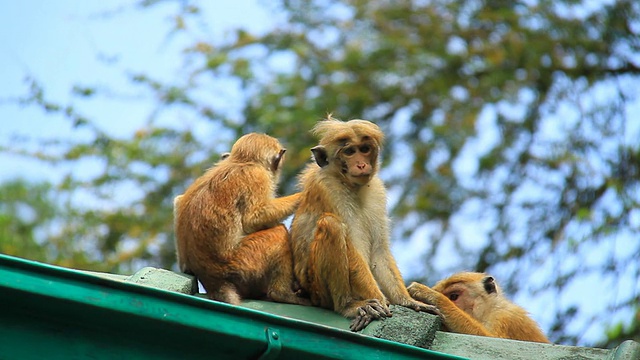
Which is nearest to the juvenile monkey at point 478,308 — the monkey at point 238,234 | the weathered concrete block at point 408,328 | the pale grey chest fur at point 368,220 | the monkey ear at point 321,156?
the pale grey chest fur at point 368,220

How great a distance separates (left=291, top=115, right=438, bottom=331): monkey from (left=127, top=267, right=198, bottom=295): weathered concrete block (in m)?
0.99

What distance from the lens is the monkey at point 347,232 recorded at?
22.6 feet

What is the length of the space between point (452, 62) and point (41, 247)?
29.9 ft

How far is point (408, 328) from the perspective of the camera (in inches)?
246

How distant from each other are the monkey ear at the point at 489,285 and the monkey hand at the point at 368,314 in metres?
2.13

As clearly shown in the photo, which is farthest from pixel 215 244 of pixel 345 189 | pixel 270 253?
pixel 345 189

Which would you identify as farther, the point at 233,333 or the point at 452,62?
the point at 452,62

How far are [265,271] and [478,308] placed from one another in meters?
2.16

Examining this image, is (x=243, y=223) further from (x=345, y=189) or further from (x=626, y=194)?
(x=626, y=194)

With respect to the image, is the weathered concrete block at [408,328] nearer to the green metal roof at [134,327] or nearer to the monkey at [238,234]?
the green metal roof at [134,327]

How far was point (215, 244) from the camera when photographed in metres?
7.47

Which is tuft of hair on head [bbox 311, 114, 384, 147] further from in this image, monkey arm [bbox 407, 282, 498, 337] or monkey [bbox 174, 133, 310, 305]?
monkey arm [bbox 407, 282, 498, 337]

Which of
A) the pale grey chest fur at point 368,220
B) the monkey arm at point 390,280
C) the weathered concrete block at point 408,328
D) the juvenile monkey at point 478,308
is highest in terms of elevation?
the pale grey chest fur at point 368,220

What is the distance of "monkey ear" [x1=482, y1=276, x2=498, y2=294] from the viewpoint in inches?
332
